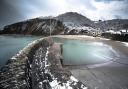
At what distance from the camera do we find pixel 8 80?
5.59m

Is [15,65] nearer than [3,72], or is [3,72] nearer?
[3,72]

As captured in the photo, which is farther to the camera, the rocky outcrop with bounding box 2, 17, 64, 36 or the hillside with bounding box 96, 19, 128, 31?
the hillside with bounding box 96, 19, 128, 31

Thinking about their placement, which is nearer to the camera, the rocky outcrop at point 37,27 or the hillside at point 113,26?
the rocky outcrop at point 37,27

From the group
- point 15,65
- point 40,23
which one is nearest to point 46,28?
point 40,23

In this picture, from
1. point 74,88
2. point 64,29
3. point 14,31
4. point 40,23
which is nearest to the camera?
point 74,88

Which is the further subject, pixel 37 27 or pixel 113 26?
pixel 113 26

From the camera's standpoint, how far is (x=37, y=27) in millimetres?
70375

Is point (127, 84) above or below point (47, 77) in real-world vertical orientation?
below

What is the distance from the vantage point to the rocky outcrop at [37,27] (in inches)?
2618

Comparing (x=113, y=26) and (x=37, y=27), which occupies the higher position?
(x=113, y=26)

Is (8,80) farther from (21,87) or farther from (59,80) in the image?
(59,80)

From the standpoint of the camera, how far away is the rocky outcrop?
6650 centimetres

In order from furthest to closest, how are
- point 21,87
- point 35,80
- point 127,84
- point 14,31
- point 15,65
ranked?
point 14,31 → point 15,65 → point 127,84 → point 35,80 → point 21,87

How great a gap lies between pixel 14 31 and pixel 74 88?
80.2 m
